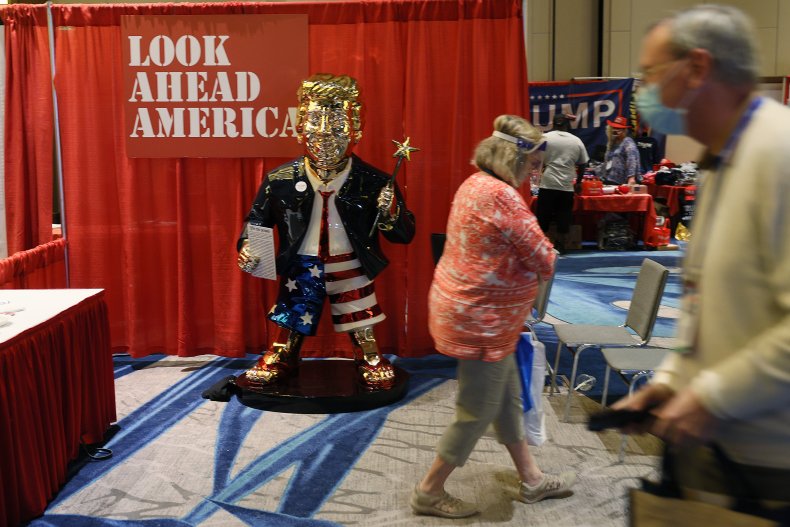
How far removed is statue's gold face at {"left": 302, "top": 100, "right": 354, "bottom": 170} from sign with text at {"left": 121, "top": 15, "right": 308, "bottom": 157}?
0.59 meters

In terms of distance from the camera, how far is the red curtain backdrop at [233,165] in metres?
4.34

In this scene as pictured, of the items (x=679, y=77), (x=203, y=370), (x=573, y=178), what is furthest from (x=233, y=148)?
(x=573, y=178)

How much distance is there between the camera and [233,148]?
175 inches

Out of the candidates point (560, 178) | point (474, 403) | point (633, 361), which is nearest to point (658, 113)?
point (474, 403)

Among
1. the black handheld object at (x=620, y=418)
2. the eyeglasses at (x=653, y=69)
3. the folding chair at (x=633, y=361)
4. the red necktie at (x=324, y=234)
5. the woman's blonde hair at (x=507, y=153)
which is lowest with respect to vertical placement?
the folding chair at (x=633, y=361)

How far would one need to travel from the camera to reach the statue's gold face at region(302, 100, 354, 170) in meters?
3.81

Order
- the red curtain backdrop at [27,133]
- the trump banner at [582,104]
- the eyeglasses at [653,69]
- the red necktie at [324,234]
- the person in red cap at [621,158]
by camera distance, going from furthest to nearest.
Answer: the trump banner at [582,104] < the person in red cap at [621,158] < the red curtain backdrop at [27,133] < the red necktie at [324,234] < the eyeglasses at [653,69]

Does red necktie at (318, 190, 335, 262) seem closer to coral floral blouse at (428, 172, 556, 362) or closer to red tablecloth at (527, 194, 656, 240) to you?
coral floral blouse at (428, 172, 556, 362)

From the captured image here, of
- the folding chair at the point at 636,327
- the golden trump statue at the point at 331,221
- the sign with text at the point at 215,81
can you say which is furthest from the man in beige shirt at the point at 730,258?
the sign with text at the point at 215,81

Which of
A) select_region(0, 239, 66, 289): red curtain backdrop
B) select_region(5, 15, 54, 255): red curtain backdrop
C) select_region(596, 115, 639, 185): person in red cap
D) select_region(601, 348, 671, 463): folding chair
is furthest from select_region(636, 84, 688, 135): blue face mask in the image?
select_region(596, 115, 639, 185): person in red cap

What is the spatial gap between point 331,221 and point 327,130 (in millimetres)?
455

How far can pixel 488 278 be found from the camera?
2424mm

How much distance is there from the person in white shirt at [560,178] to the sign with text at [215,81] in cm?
361

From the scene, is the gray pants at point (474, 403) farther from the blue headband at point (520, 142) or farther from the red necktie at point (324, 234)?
the red necktie at point (324, 234)
